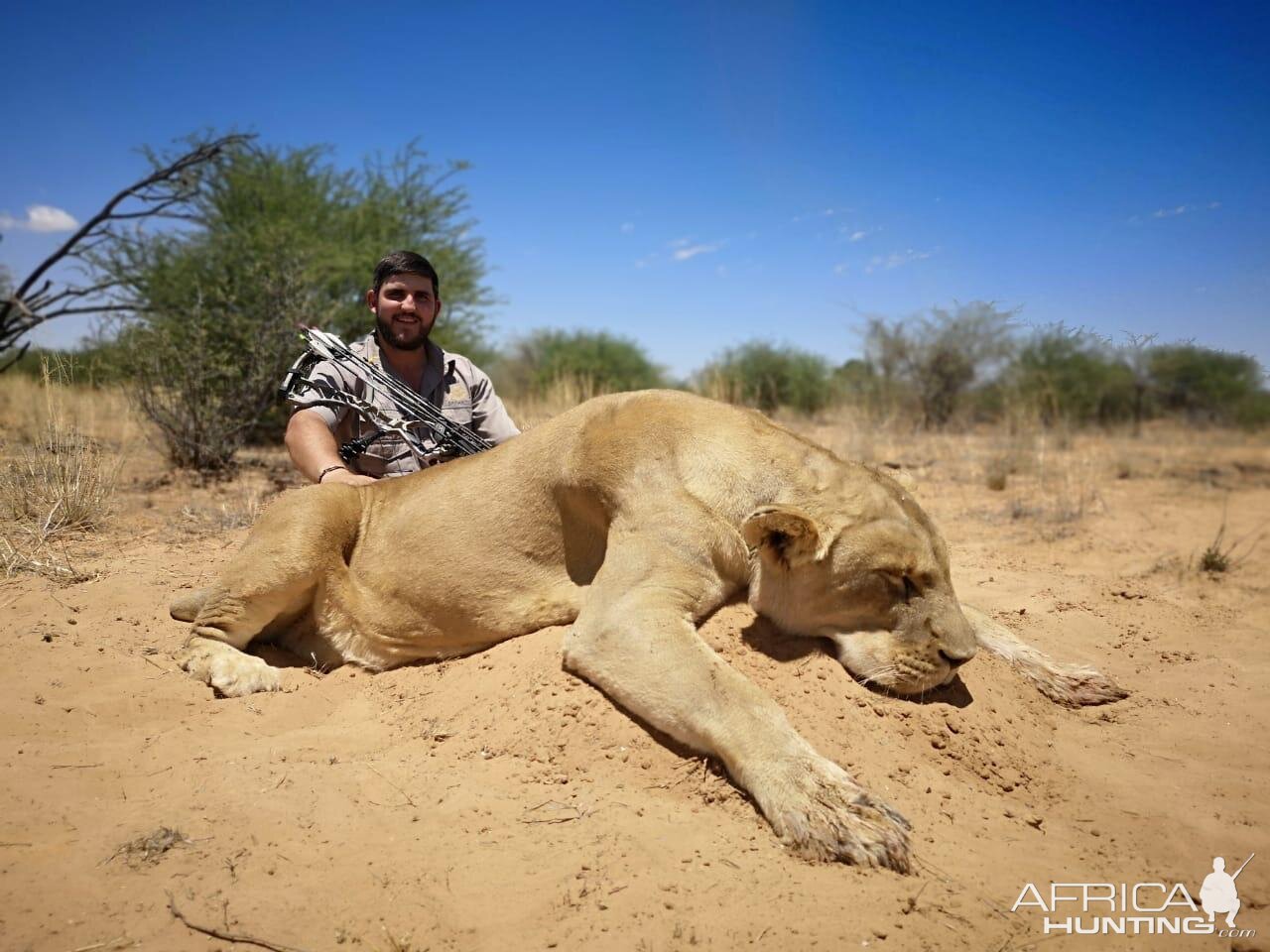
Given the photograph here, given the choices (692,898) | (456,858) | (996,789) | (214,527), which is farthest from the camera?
(214,527)

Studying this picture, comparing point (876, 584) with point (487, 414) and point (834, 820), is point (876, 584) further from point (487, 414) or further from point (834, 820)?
point (487, 414)

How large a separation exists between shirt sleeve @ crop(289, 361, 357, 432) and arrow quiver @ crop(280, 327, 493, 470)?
0.02 metres

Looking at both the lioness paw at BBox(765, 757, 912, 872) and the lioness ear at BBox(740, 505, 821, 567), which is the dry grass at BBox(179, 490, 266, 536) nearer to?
the lioness ear at BBox(740, 505, 821, 567)

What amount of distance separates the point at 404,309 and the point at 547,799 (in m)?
4.12

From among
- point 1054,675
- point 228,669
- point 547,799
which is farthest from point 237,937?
point 1054,675

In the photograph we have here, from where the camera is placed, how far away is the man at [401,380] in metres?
5.39

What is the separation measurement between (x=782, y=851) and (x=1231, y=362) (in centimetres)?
2125

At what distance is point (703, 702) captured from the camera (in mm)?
2971

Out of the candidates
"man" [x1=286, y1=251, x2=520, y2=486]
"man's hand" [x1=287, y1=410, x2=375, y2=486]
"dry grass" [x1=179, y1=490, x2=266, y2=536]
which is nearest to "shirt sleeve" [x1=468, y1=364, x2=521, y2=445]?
"man" [x1=286, y1=251, x2=520, y2=486]

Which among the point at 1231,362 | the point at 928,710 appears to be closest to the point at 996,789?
the point at 928,710

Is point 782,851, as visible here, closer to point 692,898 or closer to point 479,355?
point 692,898

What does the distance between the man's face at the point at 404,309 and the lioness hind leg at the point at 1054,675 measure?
4.41 meters

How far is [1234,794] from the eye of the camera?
319 centimetres

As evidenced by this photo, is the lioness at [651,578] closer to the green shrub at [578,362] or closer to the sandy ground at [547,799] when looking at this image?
the sandy ground at [547,799]
